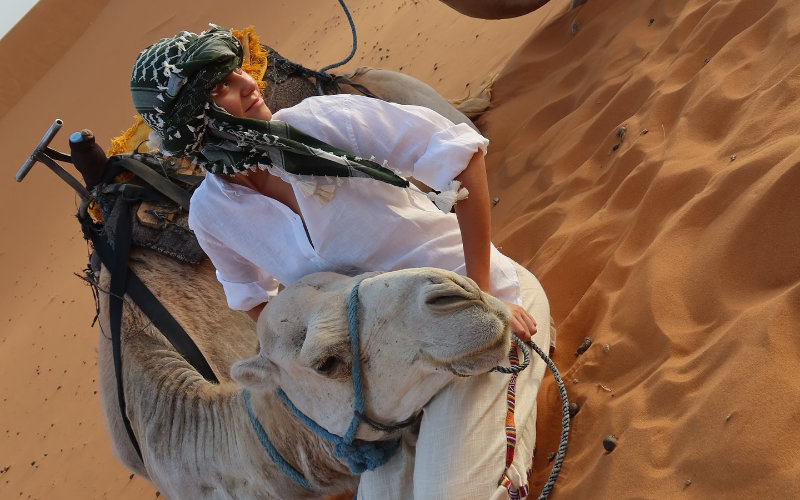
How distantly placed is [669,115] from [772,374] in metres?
1.87

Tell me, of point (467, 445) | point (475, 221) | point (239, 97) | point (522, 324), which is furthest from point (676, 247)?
point (239, 97)

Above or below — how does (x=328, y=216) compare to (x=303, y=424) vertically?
above

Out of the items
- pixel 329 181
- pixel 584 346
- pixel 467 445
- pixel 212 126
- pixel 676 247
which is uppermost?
pixel 212 126

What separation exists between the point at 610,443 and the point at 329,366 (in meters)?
0.89

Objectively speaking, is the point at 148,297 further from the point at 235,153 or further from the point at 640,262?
the point at 640,262

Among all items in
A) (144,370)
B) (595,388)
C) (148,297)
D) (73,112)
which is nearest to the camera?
(595,388)

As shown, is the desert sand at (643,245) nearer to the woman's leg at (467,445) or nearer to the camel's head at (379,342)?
the woman's leg at (467,445)

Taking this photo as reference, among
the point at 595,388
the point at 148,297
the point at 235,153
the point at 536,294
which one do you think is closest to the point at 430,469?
the point at 595,388

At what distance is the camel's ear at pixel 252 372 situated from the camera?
6.56ft

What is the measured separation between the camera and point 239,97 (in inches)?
84.3

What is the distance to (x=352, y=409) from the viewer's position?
1.88 meters

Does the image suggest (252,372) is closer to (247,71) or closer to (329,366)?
(329,366)

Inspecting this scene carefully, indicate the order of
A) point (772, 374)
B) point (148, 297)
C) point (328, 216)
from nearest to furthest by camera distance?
point (772, 374)
point (328, 216)
point (148, 297)

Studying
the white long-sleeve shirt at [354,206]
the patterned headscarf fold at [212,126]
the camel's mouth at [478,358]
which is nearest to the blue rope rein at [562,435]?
the white long-sleeve shirt at [354,206]
